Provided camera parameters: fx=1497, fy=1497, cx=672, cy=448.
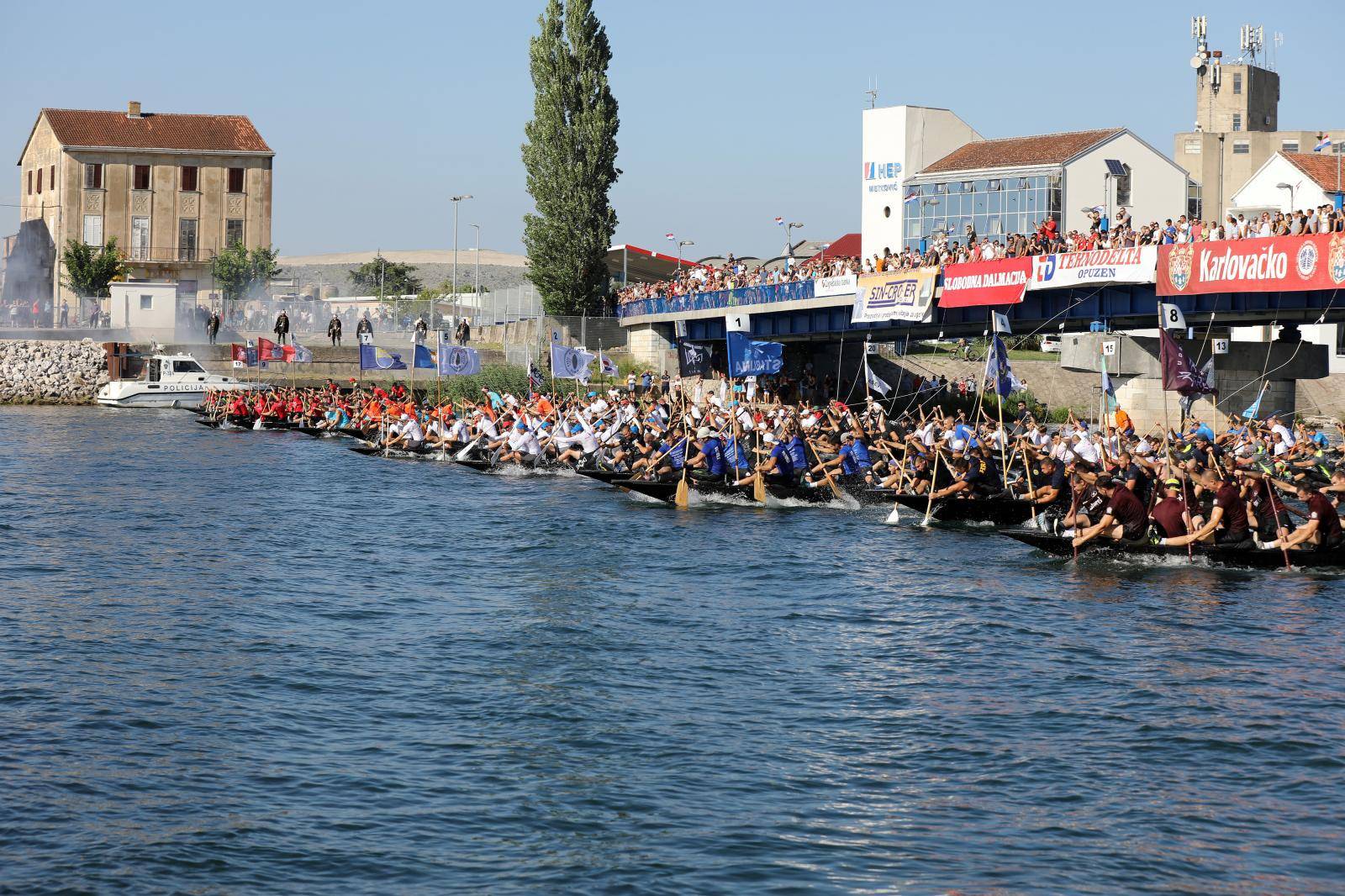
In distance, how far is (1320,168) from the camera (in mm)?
75250

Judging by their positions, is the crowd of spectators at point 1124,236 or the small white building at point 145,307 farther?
the small white building at point 145,307

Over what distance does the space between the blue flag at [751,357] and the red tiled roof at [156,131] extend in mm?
54879

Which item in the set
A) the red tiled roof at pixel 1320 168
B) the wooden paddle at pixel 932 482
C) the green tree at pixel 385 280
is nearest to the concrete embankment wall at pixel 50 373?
the wooden paddle at pixel 932 482

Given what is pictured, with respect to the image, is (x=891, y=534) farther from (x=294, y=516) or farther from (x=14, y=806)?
(x=14, y=806)

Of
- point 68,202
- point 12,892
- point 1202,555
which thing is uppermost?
point 68,202

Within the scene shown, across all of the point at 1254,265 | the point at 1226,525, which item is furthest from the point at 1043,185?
the point at 1226,525

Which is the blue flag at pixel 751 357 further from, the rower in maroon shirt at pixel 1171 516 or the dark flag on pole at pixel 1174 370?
the rower in maroon shirt at pixel 1171 516

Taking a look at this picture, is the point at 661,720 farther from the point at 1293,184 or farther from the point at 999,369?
the point at 1293,184

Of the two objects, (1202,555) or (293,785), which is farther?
(1202,555)

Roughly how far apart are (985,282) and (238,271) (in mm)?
54025

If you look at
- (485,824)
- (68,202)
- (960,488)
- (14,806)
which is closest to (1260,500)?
(960,488)

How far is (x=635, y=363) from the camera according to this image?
6644cm

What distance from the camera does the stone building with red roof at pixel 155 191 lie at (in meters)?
85.3

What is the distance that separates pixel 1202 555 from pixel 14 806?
687 inches
